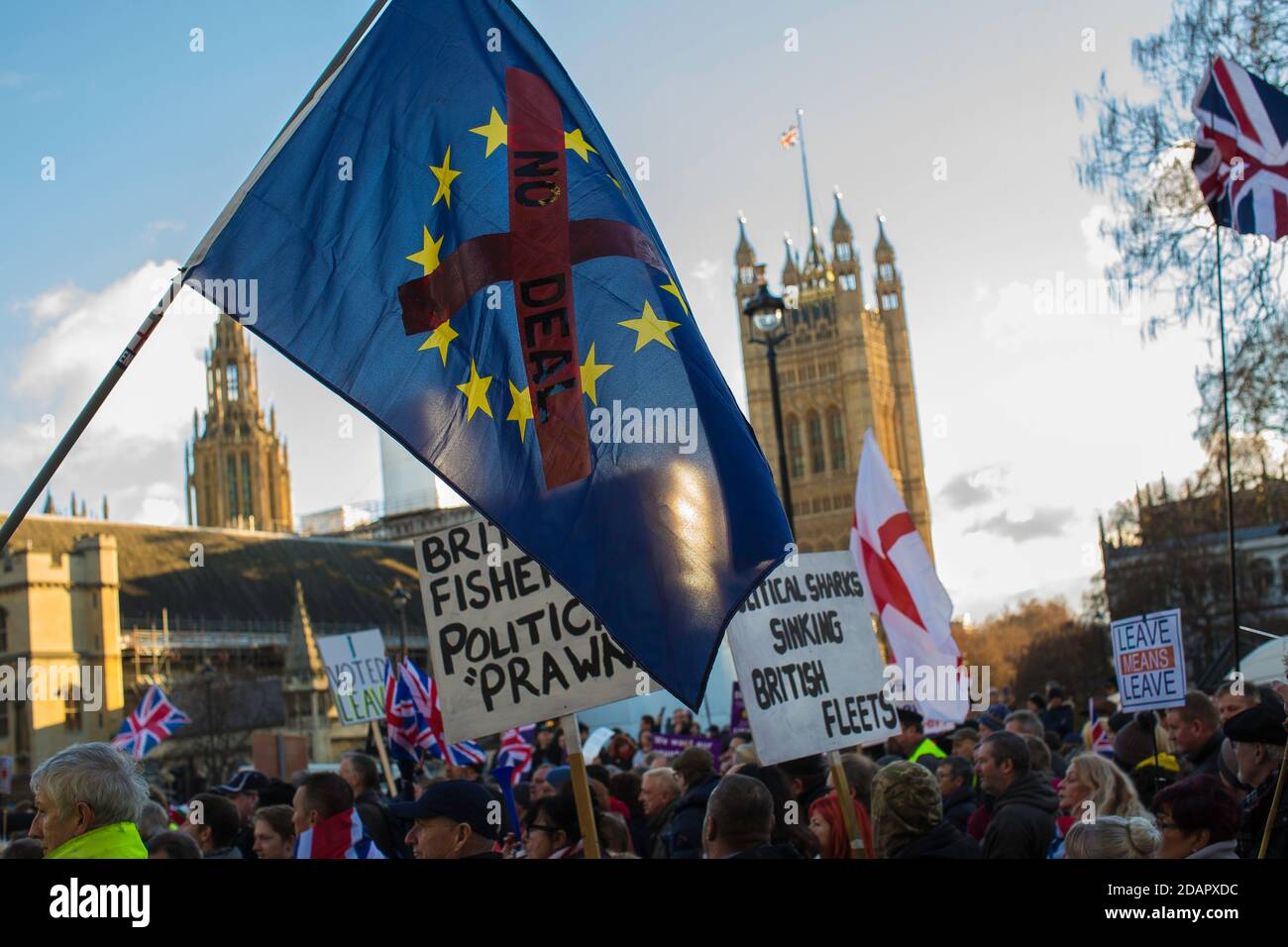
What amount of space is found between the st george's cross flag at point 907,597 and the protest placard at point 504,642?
12.8 feet

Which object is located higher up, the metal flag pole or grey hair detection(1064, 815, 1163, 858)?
the metal flag pole

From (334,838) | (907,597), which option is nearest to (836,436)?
(907,597)

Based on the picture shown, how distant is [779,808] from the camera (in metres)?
6.40

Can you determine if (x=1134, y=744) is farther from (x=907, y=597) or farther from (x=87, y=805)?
(x=87, y=805)

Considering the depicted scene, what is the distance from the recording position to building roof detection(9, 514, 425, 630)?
60.7 metres

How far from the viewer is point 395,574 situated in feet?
238

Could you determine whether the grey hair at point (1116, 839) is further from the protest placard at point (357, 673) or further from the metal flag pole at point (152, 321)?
the protest placard at point (357, 673)

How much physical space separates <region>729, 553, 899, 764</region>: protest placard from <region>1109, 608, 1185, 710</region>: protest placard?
94.7 inches

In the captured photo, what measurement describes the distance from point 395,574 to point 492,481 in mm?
69506

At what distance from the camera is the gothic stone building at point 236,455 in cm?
9606

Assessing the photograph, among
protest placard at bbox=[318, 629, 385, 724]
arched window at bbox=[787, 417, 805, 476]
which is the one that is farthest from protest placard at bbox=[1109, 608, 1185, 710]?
arched window at bbox=[787, 417, 805, 476]

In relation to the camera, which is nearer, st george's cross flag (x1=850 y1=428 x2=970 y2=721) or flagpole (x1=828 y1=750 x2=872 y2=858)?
flagpole (x1=828 y1=750 x2=872 y2=858)

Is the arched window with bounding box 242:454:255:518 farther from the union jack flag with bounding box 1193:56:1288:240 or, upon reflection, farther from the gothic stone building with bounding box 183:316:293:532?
the union jack flag with bounding box 1193:56:1288:240
